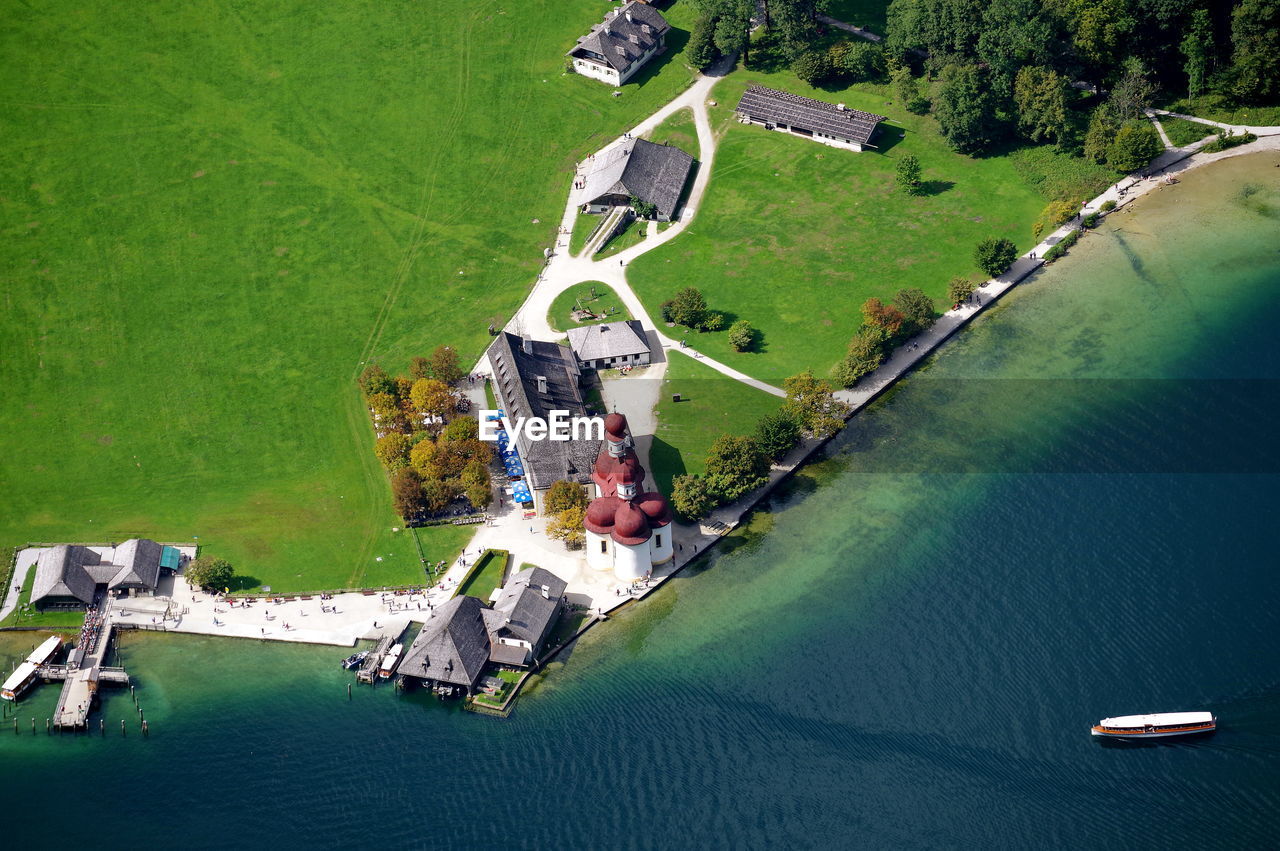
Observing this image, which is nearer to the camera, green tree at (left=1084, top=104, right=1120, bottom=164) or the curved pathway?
the curved pathway

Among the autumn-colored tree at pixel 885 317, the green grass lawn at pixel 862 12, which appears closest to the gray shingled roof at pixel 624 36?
the green grass lawn at pixel 862 12

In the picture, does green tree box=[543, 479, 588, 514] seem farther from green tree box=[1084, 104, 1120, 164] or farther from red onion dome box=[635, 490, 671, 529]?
green tree box=[1084, 104, 1120, 164]

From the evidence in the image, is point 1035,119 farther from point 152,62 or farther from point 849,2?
point 152,62

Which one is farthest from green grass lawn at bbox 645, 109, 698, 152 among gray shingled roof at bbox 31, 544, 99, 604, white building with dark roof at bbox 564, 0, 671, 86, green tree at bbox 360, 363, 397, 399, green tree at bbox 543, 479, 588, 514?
gray shingled roof at bbox 31, 544, 99, 604

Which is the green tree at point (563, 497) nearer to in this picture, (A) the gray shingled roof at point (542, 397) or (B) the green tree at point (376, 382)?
(A) the gray shingled roof at point (542, 397)

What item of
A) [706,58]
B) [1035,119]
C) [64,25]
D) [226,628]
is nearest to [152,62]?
[64,25]

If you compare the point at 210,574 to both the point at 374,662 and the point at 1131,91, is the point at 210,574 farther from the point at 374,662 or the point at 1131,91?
the point at 1131,91
